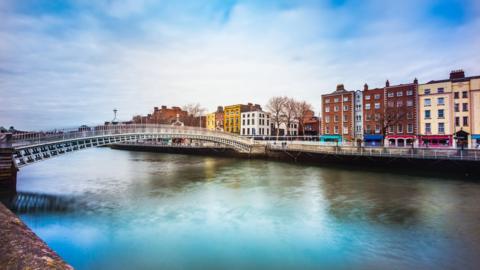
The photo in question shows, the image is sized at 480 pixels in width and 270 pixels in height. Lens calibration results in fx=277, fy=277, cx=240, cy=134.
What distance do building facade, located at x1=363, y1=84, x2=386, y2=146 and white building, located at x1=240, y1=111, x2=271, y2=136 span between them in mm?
22438

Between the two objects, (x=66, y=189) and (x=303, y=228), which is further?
(x=66, y=189)

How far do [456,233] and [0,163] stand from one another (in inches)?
819

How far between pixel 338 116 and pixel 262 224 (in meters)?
37.5

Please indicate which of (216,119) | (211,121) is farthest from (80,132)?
(211,121)

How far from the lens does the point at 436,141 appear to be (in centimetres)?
3516

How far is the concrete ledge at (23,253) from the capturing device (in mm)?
4141

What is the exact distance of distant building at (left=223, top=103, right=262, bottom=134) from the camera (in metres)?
61.4

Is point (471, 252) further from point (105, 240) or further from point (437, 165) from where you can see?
point (437, 165)

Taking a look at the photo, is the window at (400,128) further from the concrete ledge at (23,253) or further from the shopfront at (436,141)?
the concrete ledge at (23,253)

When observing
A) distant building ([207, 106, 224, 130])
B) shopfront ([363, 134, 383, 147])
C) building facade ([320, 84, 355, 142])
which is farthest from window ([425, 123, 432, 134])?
distant building ([207, 106, 224, 130])

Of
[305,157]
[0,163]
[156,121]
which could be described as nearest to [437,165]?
[305,157]

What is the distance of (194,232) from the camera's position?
974cm

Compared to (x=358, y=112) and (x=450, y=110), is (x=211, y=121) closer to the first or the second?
(x=358, y=112)

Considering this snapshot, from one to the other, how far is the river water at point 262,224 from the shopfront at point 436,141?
18643 mm
